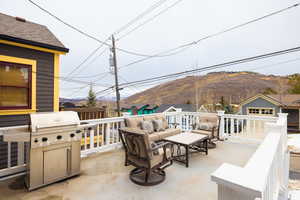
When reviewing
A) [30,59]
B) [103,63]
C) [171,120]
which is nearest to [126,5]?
[30,59]

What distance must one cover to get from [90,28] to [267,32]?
29.6 feet

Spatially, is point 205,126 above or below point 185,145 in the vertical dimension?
above

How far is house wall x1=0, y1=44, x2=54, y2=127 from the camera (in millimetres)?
3932

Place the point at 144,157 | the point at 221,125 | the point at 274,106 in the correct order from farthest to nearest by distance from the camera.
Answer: the point at 274,106 < the point at 221,125 < the point at 144,157

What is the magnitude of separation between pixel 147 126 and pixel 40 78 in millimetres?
3536

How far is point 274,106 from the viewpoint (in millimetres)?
14617

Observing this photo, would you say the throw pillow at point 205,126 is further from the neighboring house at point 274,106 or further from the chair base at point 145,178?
the neighboring house at point 274,106

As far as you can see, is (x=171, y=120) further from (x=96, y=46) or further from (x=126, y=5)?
(x=96, y=46)

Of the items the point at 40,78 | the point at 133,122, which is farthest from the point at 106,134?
the point at 40,78

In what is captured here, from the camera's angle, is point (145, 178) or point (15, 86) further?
point (15, 86)

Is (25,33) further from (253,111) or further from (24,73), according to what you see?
(253,111)

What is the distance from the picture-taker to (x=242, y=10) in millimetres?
5398

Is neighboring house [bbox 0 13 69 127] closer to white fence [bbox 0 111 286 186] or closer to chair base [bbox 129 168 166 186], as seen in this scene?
white fence [bbox 0 111 286 186]

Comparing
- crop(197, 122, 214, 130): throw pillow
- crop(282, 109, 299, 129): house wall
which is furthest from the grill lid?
crop(282, 109, 299, 129): house wall
